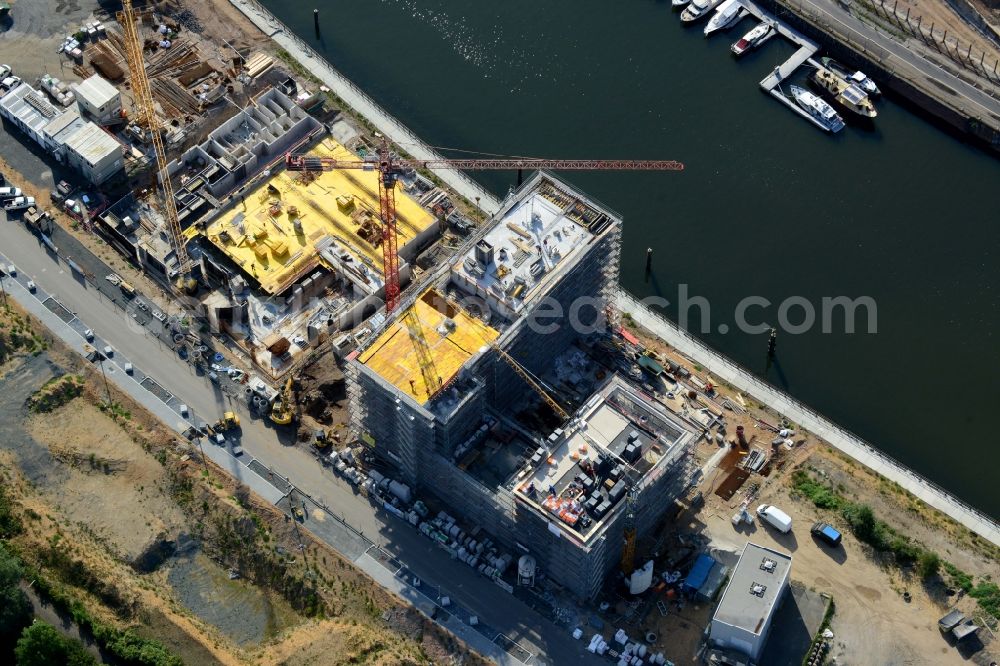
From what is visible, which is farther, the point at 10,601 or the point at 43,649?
the point at 10,601

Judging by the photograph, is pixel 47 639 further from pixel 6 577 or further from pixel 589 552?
pixel 589 552

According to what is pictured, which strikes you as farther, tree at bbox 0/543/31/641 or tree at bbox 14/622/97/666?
tree at bbox 0/543/31/641

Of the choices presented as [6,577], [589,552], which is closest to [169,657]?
[6,577]

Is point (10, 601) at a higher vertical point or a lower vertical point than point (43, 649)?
higher

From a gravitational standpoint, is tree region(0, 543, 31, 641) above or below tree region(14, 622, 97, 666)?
above
